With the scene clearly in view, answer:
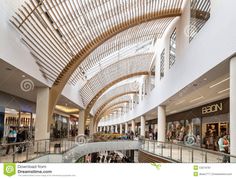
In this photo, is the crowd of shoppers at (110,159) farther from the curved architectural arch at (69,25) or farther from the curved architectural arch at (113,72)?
the curved architectural arch at (113,72)

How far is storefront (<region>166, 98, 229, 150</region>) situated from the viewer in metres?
12.3

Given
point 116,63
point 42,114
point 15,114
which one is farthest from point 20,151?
point 116,63

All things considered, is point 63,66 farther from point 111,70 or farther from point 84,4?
point 111,70

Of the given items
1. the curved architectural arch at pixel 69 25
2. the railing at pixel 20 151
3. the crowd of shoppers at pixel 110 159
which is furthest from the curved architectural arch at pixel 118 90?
the railing at pixel 20 151

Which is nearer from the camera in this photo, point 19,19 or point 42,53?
point 19,19

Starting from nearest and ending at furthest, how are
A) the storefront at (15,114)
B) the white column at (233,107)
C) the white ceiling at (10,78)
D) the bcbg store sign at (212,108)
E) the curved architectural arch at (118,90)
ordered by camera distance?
the white column at (233,107), the white ceiling at (10,78), the bcbg store sign at (212,108), the storefront at (15,114), the curved architectural arch at (118,90)

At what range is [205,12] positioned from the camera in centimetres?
842

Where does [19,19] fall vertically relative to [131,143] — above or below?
above

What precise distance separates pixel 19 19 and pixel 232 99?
17.1 feet

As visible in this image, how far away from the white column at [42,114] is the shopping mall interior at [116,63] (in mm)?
38

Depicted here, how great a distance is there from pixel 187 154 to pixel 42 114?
669 centimetres

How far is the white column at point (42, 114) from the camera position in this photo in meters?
11.8

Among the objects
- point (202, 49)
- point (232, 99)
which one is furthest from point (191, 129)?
point (232, 99)

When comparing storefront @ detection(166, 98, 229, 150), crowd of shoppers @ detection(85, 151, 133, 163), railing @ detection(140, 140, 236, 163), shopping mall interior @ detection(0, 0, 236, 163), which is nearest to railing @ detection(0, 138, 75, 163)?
shopping mall interior @ detection(0, 0, 236, 163)
